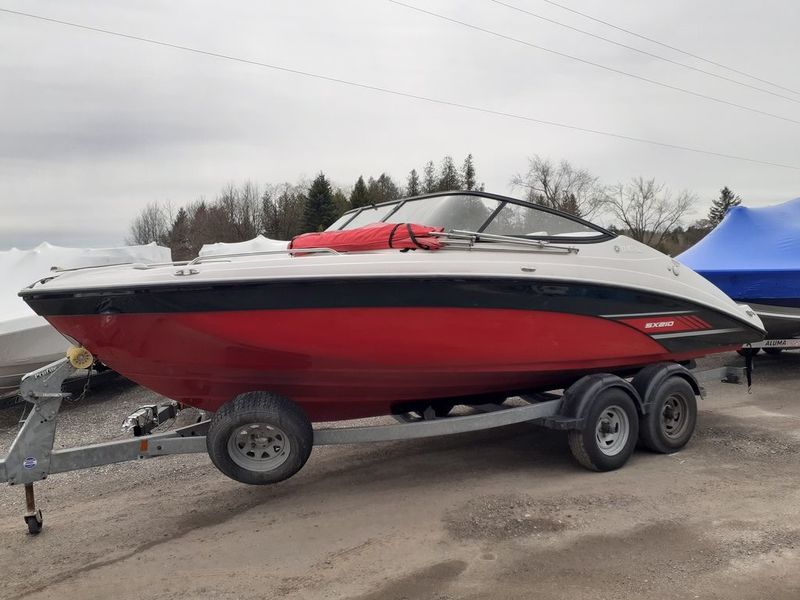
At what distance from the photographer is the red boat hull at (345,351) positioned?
138 inches

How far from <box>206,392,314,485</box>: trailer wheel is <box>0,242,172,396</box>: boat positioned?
3087 mm

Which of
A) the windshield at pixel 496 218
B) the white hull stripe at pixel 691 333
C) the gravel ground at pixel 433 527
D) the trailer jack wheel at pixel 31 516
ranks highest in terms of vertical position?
the windshield at pixel 496 218

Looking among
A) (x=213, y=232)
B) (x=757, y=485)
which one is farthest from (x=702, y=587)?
(x=213, y=232)

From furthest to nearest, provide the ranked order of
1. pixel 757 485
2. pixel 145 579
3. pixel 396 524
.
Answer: pixel 757 485
pixel 396 524
pixel 145 579

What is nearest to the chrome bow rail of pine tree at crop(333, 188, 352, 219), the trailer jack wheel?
the trailer jack wheel

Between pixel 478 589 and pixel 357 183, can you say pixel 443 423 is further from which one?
pixel 357 183

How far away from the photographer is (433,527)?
3547 millimetres

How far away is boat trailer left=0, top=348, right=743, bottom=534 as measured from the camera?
3404mm

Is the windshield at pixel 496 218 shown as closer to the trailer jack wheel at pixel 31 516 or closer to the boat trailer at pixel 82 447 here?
the boat trailer at pixel 82 447

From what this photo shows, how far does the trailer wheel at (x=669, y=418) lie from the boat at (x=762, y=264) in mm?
3123

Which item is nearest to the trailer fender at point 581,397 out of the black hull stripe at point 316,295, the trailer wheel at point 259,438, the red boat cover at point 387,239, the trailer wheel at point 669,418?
the trailer wheel at point 669,418

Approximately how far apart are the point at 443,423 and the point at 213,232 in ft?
135

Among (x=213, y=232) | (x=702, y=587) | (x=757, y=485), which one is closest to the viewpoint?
(x=702, y=587)

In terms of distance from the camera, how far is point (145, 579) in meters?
3.07
